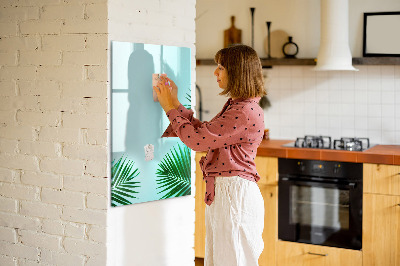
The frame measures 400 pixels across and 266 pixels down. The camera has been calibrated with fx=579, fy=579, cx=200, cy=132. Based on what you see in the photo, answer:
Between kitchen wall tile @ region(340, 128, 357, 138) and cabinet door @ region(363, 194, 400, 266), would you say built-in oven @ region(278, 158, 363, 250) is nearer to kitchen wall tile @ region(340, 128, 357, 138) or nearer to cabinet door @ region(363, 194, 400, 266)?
cabinet door @ region(363, 194, 400, 266)

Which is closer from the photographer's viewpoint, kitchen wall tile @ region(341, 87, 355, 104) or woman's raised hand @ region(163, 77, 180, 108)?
woman's raised hand @ region(163, 77, 180, 108)

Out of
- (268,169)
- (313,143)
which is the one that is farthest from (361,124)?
(268,169)

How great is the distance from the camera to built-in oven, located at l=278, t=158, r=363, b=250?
12.8ft

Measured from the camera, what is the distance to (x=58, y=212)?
112 inches

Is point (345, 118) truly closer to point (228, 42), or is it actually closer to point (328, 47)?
point (328, 47)

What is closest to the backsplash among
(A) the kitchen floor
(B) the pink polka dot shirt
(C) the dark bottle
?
(C) the dark bottle

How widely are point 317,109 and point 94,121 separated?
2406 mm

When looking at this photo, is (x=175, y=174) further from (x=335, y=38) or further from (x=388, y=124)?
(x=388, y=124)

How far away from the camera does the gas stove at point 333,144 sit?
4074 millimetres

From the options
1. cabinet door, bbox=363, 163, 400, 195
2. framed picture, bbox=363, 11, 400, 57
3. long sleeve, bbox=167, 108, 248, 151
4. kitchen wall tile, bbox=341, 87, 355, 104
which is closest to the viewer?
long sleeve, bbox=167, 108, 248, 151

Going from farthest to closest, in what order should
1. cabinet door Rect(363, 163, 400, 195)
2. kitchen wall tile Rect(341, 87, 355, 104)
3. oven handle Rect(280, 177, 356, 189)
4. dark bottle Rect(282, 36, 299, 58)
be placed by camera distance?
dark bottle Rect(282, 36, 299, 58)
kitchen wall tile Rect(341, 87, 355, 104)
oven handle Rect(280, 177, 356, 189)
cabinet door Rect(363, 163, 400, 195)

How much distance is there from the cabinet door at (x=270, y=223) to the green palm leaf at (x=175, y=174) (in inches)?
48.3

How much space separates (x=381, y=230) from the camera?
3.81 m

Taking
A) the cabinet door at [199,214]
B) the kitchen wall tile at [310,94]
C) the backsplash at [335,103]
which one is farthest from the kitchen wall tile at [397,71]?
the cabinet door at [199,214]
